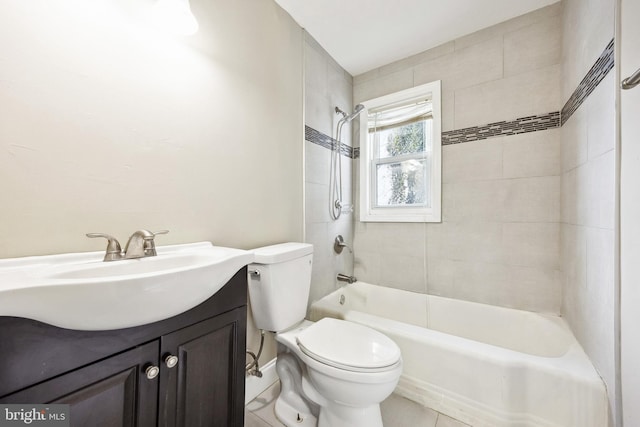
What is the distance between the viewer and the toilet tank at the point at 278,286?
121 cm

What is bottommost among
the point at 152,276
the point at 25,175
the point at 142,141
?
the point at 152,276

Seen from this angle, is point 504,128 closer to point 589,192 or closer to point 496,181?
point 496,181

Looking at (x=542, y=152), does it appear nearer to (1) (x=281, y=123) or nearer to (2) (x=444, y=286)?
(2) (x=444, y=286)

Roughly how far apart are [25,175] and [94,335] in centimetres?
53

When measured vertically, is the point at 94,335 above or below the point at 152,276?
below

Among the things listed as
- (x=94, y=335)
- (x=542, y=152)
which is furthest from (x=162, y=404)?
(x=542, y=152)

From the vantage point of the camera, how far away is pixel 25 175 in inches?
28.6

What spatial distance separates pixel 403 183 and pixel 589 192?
1.16 meters

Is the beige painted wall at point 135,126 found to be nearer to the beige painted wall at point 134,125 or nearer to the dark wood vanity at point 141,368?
the beige painted wall at point 134,125

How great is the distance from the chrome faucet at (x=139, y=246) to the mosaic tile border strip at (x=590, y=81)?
1.85 metres

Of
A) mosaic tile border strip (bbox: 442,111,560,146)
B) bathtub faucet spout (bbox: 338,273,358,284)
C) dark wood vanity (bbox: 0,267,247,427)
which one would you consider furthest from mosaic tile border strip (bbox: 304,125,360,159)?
dark wood vanity (bbox: 0,267,247,427)

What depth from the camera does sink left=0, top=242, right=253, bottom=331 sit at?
1.55ft

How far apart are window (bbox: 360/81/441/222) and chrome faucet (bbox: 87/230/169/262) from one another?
69.6 inches

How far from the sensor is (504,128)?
68.6 inches
